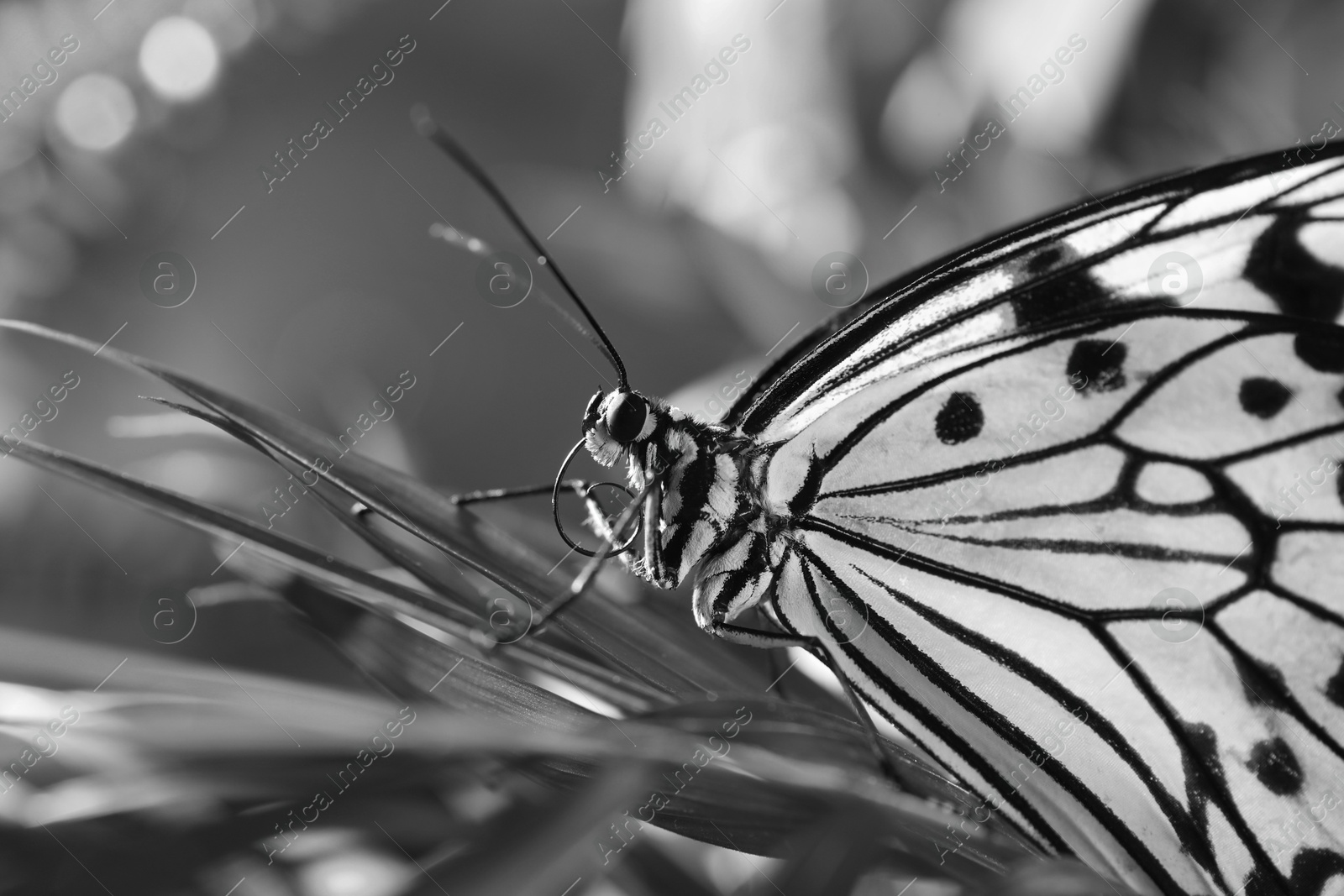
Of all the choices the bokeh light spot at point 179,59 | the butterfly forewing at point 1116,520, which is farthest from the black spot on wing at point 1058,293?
the bokeh light spot at point 179,59

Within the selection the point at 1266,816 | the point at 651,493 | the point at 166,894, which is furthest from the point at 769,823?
the point at 1266,816

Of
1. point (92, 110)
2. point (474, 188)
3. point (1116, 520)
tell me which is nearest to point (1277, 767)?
point (1116, 520)

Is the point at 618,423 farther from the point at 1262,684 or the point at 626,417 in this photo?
the point at 1262,684

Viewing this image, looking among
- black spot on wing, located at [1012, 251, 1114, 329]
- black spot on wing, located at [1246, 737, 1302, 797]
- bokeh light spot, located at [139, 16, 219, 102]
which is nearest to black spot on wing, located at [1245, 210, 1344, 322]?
→ black spot on wing, located at [1012, 251, 1114, 329]

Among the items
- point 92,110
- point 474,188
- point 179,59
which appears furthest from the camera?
point 474,188

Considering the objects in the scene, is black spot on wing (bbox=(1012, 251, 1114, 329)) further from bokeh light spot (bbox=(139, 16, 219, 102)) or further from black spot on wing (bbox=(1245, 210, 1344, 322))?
bokeh light spot (bbox=(139, 16, 219, 102))

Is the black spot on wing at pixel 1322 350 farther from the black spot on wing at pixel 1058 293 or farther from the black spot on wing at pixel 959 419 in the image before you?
the black spot on wing at pixel 959 419
